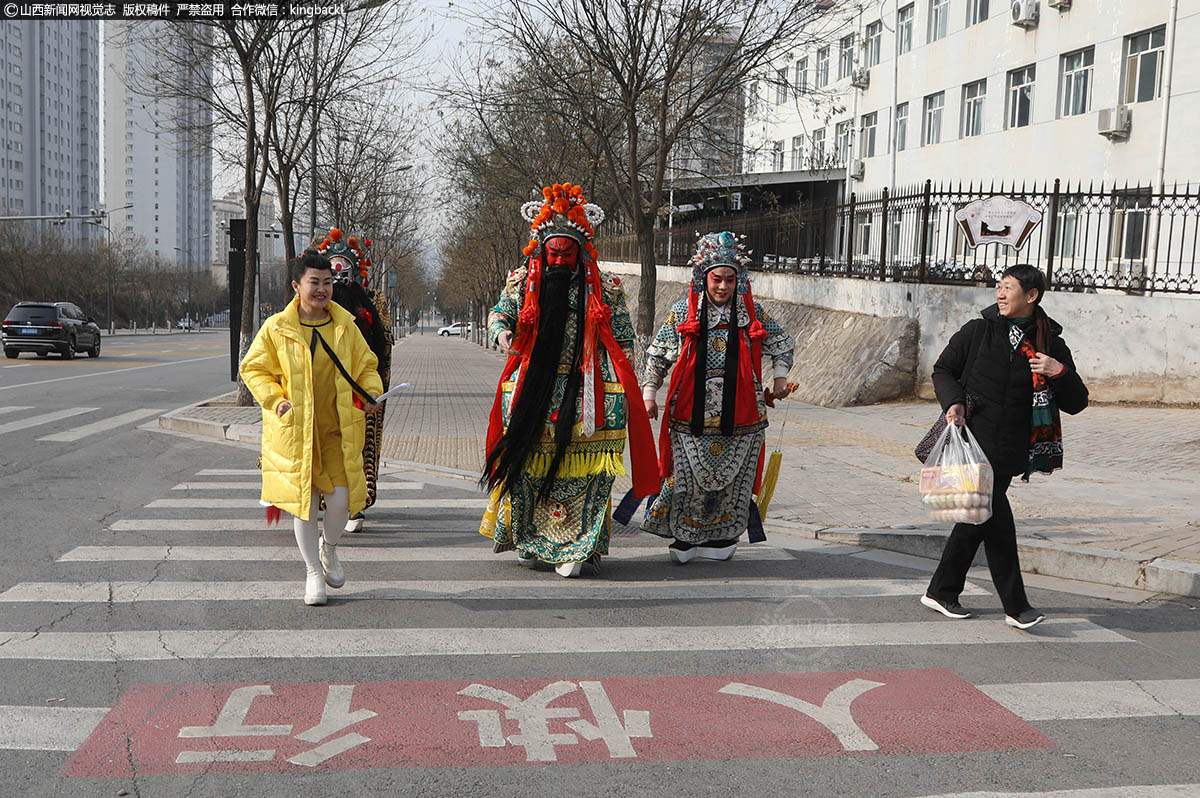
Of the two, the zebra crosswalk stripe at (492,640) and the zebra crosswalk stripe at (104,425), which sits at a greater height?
the zebra crosswalk stripe at (492,640)

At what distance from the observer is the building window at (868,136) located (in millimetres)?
36375

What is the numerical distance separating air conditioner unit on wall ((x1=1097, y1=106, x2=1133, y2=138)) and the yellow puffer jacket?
852 inches

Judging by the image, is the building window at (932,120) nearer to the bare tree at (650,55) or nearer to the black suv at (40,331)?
the bare tree at (650,55)

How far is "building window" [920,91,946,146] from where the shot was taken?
31.5 m

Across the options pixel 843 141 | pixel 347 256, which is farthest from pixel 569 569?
pixel 843 141

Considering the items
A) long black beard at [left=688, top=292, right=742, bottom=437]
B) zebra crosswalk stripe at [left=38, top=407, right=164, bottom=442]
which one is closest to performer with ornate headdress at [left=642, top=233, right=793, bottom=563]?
long black beard at [left=688, top=292, right=742, bottom=437]

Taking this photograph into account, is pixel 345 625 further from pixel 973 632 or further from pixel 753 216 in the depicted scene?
pixel 753 216

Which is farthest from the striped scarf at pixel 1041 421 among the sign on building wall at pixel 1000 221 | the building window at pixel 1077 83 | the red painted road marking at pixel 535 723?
the building window at pixel 1077 83

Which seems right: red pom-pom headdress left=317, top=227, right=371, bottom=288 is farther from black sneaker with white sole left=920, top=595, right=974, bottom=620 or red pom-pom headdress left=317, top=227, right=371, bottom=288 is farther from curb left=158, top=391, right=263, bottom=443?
curb left=158, top=391, right=263, bottom=443

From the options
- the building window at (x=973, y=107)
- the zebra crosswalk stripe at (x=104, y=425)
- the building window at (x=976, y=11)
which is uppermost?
the building window at (x=976, y=11)

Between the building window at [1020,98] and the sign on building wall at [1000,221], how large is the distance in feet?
43.6

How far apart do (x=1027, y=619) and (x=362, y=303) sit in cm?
496

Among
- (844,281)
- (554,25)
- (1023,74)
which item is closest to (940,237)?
(844,281)

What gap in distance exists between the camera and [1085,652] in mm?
5070
